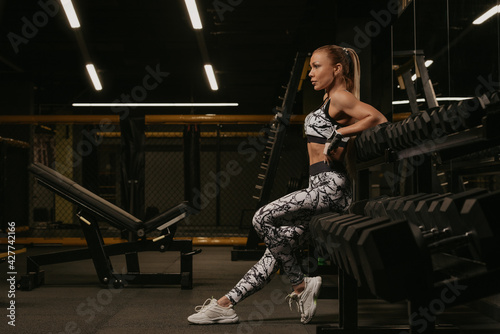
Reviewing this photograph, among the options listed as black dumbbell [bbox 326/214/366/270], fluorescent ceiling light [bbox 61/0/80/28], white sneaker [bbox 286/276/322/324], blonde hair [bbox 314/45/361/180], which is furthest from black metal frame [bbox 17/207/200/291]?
fluorescent ceiling light [bbox 61/0/80/28]

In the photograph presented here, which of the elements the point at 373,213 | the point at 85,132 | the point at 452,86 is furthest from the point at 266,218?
the point at 85,132

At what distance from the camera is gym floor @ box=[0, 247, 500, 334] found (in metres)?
2.40

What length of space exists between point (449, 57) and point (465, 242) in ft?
8.05

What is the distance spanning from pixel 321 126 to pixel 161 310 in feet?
4.18

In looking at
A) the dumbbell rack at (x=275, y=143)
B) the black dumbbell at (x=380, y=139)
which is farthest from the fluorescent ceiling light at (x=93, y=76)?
the black dumbbell at (x=380, y=139)

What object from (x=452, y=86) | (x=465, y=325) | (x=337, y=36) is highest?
(x=337, y=36)

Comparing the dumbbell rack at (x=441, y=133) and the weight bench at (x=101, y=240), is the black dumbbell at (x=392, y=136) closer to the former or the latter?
the dumbbell rack at (x=441, y=133)

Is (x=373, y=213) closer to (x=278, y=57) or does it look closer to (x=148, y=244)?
(x=148, y=244)

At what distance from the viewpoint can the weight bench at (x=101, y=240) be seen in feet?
11.0

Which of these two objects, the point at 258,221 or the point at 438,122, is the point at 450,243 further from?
the point at 258,221

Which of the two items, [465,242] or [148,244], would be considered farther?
[148,244]

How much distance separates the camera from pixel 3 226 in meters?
6.03

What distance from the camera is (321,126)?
239 centimetres

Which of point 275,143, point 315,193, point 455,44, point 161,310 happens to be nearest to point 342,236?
point 315,193
